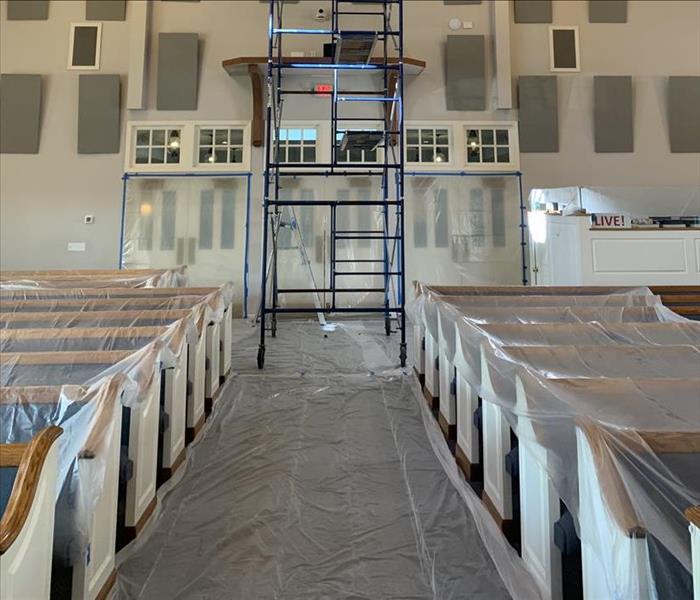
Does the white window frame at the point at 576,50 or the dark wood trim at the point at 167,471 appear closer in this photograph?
the dark wood trim at the point at 167,471

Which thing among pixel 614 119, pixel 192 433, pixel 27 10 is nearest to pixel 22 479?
pixel 192 433

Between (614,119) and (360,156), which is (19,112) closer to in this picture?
(360,156)

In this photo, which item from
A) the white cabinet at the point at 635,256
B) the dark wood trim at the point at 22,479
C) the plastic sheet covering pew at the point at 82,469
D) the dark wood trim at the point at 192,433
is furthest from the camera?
the white cabinet at the point at 635,256

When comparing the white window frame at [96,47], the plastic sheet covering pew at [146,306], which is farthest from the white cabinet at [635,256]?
the white window frame at [96,47]

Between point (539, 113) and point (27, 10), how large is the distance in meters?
7.03

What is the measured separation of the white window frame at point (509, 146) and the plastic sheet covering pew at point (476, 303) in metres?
3.26

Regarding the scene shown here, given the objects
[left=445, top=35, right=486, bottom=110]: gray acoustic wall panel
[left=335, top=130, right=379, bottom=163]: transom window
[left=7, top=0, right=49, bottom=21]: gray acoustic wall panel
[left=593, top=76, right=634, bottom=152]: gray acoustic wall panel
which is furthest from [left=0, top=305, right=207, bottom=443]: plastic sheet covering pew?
[left=593, top=76, right=634, bottom=152]: gray acoustic wall panel

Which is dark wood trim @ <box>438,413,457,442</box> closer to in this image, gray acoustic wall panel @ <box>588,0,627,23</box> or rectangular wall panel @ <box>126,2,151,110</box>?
rectangular wall panel @ <box>126,2,151,110</box>

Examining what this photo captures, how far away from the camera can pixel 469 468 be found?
1971 mm

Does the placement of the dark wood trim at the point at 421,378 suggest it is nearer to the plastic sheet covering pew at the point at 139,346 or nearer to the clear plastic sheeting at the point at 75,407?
the plastic sheet covering pew at the point at 139,346

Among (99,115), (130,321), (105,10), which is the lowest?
(130,321)

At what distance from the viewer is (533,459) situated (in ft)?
4.36

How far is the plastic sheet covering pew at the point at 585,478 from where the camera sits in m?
0.91

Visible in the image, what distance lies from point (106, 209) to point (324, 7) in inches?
155
